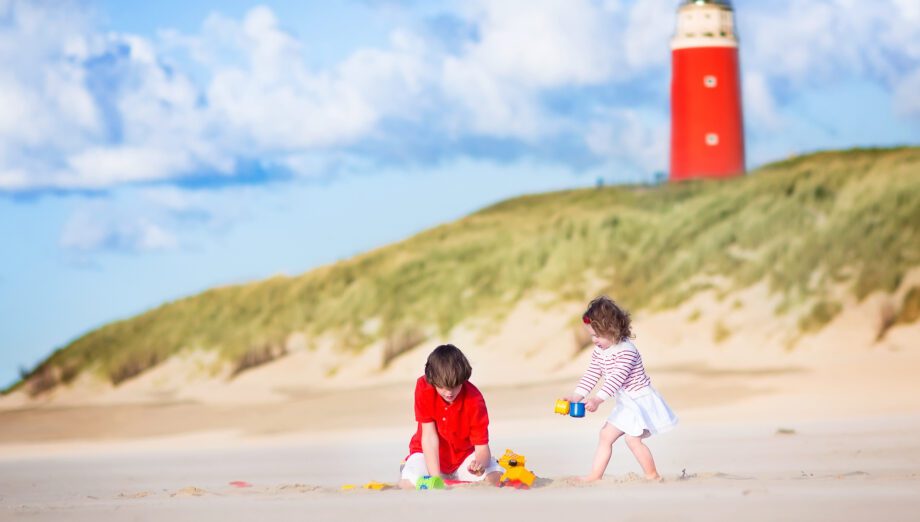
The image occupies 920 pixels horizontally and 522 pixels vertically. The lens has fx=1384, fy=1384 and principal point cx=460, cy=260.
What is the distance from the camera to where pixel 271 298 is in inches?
1246

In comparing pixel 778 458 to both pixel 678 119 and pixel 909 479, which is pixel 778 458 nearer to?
pixel 909 479

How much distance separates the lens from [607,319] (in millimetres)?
8359

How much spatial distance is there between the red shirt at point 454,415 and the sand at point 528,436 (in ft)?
1.51

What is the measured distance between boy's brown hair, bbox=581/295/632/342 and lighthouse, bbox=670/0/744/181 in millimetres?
26967

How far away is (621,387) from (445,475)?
3.95 ft

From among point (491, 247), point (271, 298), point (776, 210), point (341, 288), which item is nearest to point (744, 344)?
point (776, 210)

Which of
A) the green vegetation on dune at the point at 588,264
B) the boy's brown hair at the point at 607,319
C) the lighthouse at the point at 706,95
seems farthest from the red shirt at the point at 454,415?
the lighthouse at the point at 706,95

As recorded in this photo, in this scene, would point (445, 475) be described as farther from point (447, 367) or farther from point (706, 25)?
point (706, 25)

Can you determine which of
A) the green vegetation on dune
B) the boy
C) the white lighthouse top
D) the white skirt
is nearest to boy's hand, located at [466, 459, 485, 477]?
the boy

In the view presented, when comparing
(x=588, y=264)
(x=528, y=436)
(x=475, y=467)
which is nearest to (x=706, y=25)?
(x=588, y=264)

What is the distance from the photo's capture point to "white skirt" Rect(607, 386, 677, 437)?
8453 millimetres

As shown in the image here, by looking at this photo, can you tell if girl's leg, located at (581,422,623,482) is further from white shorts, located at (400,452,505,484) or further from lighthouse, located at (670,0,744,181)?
lighthouse, located at (670,0,744,181)

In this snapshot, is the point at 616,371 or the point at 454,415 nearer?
the point at 454,415

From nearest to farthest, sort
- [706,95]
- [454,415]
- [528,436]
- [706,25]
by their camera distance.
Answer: [454,415]
[528,436]
[706,95]
[706,25]
